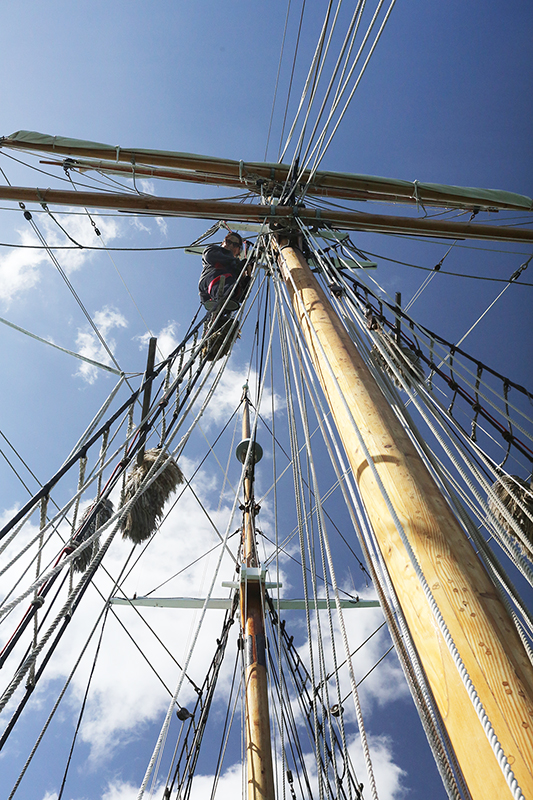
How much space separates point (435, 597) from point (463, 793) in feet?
2.09

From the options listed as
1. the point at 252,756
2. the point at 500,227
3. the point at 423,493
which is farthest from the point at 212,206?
the point at 252,756

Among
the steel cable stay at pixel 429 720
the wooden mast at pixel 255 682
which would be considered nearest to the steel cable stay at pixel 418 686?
the steel cable stay at pixel 429 720

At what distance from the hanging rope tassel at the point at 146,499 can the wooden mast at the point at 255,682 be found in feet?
2.93

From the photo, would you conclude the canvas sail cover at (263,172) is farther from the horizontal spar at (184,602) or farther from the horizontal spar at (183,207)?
the horizontal spar at (184,602)

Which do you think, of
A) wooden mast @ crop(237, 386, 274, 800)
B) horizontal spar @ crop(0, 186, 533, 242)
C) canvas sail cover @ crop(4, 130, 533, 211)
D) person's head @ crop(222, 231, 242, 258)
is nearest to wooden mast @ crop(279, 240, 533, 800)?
wooden mast @ crop(237, 386, 274, 800)

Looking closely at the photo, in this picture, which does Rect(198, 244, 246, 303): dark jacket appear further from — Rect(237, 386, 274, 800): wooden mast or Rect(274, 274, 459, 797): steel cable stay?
Rect(274, 274, 459, 797): steel cable stay

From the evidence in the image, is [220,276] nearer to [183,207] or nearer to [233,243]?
[183,207]

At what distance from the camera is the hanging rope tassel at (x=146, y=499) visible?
469cm

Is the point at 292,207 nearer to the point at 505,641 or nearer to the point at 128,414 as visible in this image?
the point at 128,414

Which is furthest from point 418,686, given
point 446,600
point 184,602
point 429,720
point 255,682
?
point 184,602

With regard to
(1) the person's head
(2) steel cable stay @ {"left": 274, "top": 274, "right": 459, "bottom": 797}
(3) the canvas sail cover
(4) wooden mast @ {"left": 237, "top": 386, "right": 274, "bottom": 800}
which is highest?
(3) the canvas sail cover

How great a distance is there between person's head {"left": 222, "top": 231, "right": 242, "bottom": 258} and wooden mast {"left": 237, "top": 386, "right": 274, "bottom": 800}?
2.50 meters

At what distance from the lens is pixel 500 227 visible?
20.2 ft

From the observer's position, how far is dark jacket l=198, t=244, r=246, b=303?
207 inches
